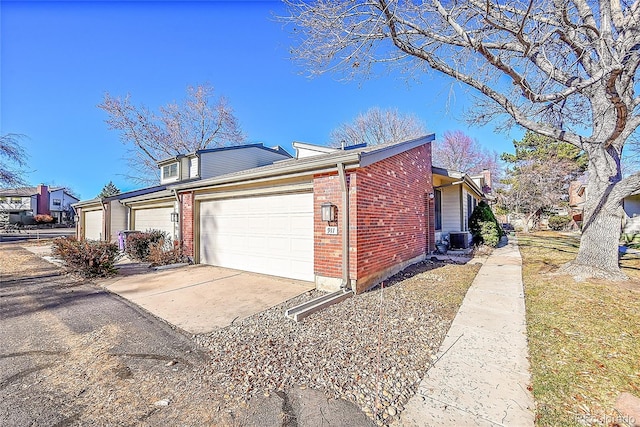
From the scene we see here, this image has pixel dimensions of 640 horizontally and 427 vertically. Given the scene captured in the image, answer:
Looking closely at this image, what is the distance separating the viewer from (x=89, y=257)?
23.8 ft

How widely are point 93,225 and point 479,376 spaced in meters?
21.4

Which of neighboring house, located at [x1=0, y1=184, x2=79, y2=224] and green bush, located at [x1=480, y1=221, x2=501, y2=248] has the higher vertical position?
neighboring house, located at [x1=0, y1=184, x2=79, y2=224]

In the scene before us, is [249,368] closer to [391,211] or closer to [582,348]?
[582,348]

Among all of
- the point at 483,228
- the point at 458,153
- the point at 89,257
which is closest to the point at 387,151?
the point at 89,257

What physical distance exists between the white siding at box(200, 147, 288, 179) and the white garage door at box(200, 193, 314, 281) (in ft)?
22.2

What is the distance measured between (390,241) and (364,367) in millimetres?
4271

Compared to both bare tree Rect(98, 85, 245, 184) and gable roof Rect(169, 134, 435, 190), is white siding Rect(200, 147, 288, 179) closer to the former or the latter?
gable roof Rect(169, 134, 435, 190)

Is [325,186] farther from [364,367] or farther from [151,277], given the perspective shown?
[151,277]

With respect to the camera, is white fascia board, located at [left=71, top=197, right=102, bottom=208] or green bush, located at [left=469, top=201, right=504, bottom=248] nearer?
green bush, located at [left=469, top=201, right=504, bottom=248]

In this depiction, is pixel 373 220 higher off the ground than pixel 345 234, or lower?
higher

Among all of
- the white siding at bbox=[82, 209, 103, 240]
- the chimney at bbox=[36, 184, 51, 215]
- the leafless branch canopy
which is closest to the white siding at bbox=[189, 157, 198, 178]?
the white siding at bbox=[82, 209, 103, 240]

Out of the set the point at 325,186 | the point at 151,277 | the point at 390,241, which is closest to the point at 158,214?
the point at 151,277

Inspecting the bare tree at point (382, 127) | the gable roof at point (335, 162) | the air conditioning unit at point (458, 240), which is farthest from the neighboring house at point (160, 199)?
the air conditioning unit at point (458, 240)

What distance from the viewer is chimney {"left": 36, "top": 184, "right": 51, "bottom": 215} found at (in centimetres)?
4197
